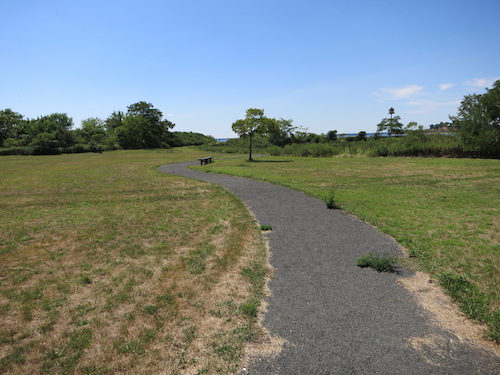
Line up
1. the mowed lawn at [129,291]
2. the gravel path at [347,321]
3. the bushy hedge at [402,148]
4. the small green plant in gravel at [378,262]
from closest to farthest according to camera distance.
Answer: the gravel path at [347,321] → the mowed lawn at [129,291] → the small green plant in gravel at [378,262] → the bushy hedge at [402,148]

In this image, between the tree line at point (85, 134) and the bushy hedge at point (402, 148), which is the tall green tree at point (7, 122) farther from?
the bushy hedge at point (402, 148)

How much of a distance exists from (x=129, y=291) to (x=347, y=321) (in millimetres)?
3029

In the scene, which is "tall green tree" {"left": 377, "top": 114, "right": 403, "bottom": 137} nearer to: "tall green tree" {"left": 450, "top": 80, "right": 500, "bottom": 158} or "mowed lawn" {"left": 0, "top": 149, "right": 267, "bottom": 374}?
"tall green tree" {"left": 450, "top": 80, "right": 500, "bottom": 158}

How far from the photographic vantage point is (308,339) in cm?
323

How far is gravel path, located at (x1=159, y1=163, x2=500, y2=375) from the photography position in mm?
2867

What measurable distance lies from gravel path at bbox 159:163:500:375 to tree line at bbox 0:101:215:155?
55179 millimetres

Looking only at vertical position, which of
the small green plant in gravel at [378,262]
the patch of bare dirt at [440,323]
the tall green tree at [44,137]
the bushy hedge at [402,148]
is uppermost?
the tall green tree at [44,137]

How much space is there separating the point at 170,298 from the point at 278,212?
5471mm

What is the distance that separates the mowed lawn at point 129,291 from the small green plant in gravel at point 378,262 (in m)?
1.80

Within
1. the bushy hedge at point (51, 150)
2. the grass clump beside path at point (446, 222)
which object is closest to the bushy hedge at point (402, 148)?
the grass clump beside path at point (446, 222)

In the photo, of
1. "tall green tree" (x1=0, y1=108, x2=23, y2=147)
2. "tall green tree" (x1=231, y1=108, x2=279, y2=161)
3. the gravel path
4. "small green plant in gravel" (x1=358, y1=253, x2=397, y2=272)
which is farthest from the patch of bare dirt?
"tall green tree" (x1=0, y1=108, x2=23, y2=147)

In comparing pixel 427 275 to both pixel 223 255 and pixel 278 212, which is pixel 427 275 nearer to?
pixel 223 255

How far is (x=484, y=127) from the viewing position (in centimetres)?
2827

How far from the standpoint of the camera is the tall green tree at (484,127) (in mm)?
26906
